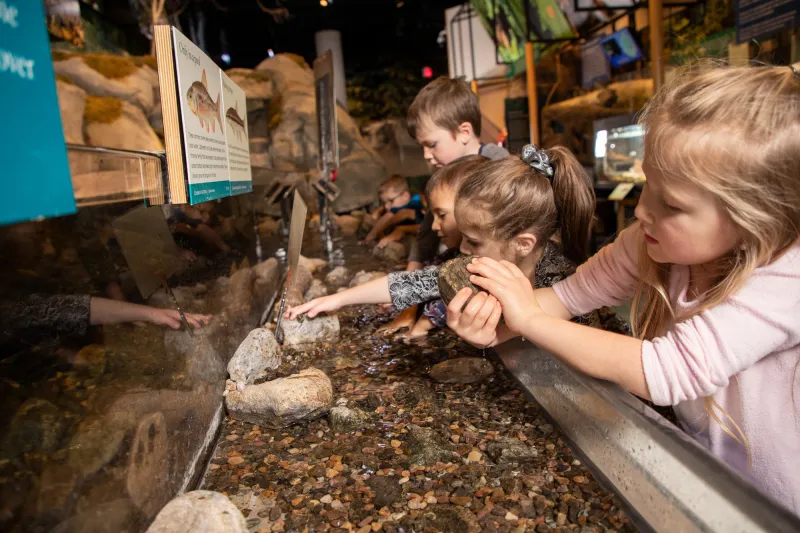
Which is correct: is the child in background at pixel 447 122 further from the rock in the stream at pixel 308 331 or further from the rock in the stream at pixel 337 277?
the rock in the stream at pixel 308 331

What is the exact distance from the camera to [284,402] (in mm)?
1344

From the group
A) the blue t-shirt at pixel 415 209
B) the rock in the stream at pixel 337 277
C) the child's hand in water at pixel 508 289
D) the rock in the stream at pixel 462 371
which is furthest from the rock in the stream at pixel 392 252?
the child's hand in water at pixel 508 289

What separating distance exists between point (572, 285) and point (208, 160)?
1.22m

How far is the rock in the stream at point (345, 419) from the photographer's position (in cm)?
134

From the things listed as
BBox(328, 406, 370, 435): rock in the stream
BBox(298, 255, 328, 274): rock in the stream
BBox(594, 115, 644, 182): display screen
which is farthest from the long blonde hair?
BBox(594, 115, 644, 182): display screen

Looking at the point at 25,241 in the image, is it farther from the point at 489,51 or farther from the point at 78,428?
the point at 489,51

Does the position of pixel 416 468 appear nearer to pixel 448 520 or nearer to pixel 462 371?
pixel 448 520

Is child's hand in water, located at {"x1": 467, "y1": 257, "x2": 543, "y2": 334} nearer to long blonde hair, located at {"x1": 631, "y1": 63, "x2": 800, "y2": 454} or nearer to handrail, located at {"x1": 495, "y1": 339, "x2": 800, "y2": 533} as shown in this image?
handrail, located at {"x1": 495, "y1": 339, "x2": 800, "y2": 533}

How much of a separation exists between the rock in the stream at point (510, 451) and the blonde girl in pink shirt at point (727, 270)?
24 cm

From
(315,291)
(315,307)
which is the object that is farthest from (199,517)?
(315,291)

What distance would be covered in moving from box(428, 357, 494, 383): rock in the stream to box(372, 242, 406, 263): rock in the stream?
2.24 m

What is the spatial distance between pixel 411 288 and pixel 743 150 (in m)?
1.26

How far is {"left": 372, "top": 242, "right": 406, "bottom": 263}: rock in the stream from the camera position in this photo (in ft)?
12.9

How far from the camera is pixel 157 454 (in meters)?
1.01
